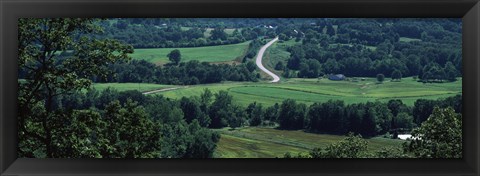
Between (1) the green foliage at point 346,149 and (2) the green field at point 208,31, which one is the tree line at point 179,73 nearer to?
(2) the green field at point 208,31

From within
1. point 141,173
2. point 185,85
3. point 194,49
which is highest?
point 194,49

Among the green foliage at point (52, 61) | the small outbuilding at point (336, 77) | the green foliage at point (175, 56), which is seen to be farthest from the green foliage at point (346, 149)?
the green foliage at point (52, 61)

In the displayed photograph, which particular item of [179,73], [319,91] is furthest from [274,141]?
[179,73]

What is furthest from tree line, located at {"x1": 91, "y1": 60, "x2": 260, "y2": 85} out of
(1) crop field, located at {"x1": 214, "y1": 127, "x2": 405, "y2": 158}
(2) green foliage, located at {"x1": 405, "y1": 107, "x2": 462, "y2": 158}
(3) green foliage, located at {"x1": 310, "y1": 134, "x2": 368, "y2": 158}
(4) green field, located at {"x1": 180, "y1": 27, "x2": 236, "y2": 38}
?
(2) green foliage, located at {"x1": 405, "y1": 107, "x2": 462, "y2": 158}

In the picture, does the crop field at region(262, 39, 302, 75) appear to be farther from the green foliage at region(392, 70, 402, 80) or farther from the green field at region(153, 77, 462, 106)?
the green foliage at region(392, 70, 402, 80)
